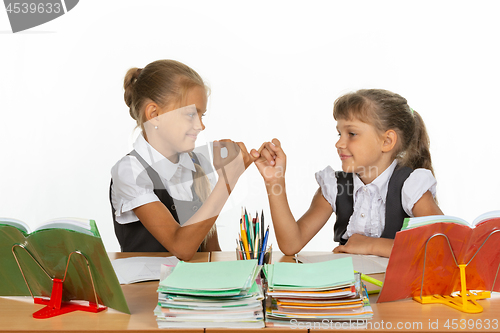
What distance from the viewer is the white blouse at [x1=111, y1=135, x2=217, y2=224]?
1.24 metres

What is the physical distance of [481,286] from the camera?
2.81 ft

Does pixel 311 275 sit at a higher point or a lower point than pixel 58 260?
lower

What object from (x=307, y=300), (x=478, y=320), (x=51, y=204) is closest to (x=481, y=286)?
(x=478, y=320)

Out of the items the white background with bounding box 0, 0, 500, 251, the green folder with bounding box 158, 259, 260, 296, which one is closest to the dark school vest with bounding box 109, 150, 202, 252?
the white background with bounding box 0, 0, 500, 251

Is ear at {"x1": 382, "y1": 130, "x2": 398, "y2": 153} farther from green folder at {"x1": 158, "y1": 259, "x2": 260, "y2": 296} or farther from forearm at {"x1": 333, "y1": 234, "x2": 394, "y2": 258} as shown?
green folder at {"x1": 158, "y1": 259, "x2": 260, "y2": 296}

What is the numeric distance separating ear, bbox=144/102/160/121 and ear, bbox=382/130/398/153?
2.31 ft

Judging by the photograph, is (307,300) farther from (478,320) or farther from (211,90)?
(211,90)

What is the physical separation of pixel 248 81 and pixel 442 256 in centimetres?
95

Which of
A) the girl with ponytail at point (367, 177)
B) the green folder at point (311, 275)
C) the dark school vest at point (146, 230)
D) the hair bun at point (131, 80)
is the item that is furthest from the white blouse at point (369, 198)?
the hair bun at point (131, 80)

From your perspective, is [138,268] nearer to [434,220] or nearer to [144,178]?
[144,178]

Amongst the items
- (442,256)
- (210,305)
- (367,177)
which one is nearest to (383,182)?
(367,177)

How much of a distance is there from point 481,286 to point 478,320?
132 mm

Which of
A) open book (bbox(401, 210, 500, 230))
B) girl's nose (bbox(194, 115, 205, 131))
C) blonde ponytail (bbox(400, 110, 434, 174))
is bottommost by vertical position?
open book (bbox(401, 210, 500, 230))

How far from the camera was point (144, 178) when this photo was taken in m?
1.28
